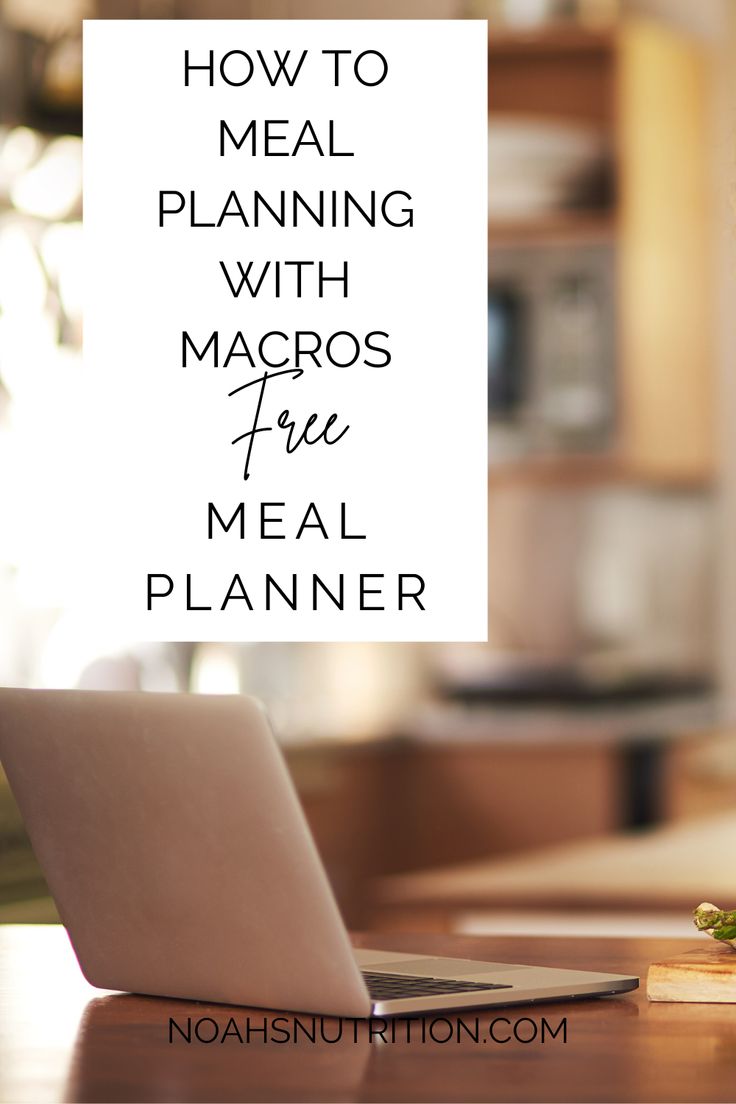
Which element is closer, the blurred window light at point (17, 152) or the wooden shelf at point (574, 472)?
the blurred window light at point (17, 152)

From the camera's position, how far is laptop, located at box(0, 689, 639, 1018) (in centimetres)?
103

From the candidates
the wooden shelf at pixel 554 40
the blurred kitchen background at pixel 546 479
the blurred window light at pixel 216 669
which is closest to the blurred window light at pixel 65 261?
the blurred kitchen background at pixel 546 479

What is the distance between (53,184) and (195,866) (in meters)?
3.39

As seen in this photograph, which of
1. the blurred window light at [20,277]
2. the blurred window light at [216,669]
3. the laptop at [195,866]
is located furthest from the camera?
the blurred window light at [216,669]

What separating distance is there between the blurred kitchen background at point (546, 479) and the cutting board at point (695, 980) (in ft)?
9.34

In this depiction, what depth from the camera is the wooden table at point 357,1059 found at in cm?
92

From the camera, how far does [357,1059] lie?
0.99m

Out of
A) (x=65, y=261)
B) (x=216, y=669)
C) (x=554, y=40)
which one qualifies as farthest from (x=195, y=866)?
(x=554, y=40)

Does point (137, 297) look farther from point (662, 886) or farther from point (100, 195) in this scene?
point (662, 886)

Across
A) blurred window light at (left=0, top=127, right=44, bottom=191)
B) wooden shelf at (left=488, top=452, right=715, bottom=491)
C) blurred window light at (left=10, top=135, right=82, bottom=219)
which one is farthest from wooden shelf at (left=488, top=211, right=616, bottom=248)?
blurred window light at (left=0, top=127, right=44, bottom=191)

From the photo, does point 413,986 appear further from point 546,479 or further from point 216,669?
point 546,479

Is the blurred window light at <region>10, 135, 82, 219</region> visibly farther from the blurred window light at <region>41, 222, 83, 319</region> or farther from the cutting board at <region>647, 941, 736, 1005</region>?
the cutting board at <region>647, 941, 736, 1005</region>

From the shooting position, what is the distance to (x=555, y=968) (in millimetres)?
1245

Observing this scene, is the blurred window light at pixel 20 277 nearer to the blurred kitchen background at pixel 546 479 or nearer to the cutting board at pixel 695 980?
the blurred kitchen background at pixel 546 479
